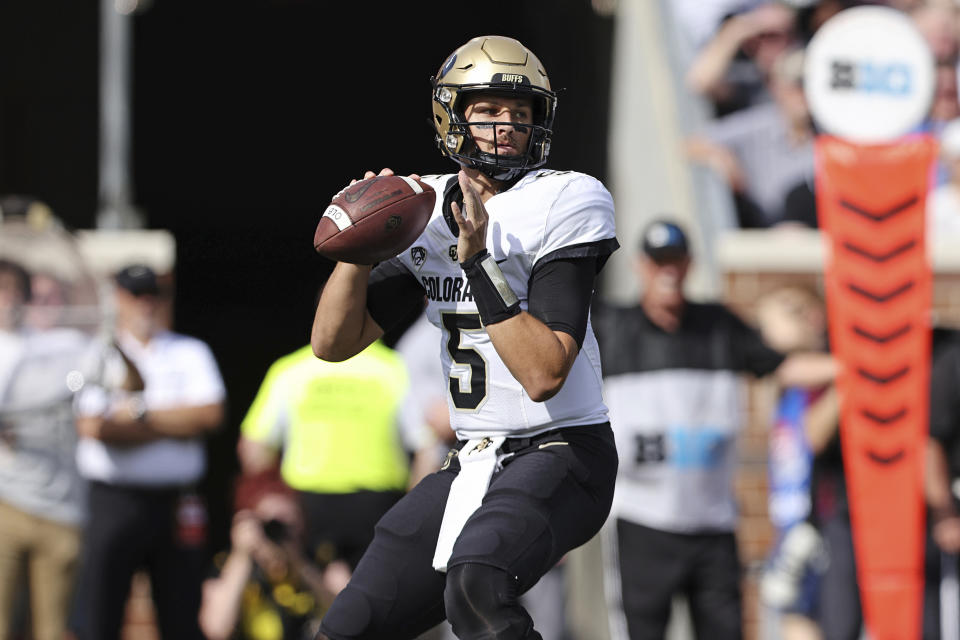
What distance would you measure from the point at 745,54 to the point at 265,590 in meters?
4.02

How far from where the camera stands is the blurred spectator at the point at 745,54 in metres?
8.52

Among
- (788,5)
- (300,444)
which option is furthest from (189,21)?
(300,444)

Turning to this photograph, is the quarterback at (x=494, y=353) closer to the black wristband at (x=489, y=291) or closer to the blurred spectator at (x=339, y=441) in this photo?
the black wristband at (x=489, y=291)

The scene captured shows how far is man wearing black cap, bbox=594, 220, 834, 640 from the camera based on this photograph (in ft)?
20.0

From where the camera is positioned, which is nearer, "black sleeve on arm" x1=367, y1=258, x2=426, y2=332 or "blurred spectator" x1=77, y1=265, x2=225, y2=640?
"black sleeve on arm" x1=367, y1=258, x2=426, y2=332

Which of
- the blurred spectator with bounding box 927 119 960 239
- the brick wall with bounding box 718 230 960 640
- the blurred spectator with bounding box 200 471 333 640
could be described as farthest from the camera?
the blurred spectator with bounding box 927 119 960 239

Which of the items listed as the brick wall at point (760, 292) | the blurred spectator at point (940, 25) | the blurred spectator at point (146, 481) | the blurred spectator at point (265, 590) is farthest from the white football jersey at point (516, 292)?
the blurred spectator at point (940, 25)

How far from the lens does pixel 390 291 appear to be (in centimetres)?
394

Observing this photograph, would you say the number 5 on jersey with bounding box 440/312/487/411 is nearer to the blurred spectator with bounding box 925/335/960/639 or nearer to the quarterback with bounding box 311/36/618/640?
the quarterback with bounding box 311/36/618/640

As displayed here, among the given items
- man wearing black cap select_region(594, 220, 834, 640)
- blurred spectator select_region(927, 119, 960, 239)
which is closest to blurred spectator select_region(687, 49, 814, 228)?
blurred spectator select_region(927, 119, 960, 239)

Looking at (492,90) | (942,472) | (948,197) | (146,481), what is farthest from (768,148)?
(492,90)

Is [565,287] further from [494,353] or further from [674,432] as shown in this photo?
[674,432]

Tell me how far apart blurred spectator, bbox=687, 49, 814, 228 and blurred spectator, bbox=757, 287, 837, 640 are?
1234 millimetres

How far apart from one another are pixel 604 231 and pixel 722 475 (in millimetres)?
2779
